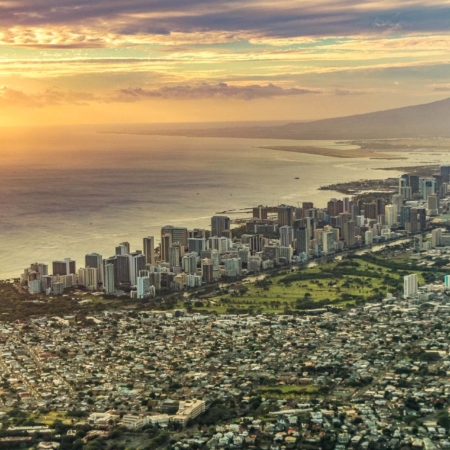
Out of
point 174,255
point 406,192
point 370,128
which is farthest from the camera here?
point 370,128

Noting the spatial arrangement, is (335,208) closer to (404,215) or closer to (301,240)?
(404,215)

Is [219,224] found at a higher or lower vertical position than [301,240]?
higher

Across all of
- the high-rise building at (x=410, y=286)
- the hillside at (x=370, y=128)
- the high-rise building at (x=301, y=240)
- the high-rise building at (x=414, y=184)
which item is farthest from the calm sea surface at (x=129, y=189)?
the hillside at (x=370, y=128)

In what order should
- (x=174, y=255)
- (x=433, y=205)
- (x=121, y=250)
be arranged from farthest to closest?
(x=433, y=205) < (x=174, y=255) < (x=121, y=250)

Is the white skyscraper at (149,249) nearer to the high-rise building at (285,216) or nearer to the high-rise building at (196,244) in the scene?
the high-rise building at (196,244)

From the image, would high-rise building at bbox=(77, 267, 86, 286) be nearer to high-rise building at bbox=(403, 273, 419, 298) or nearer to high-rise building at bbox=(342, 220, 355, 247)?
high-rise building at bbox=(403, 273, 419, 298)

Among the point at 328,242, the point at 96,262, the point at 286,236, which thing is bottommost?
the point at 328,242

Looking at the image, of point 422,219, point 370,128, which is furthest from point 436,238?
point 370,128

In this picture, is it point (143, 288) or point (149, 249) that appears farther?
point (149, 249)
